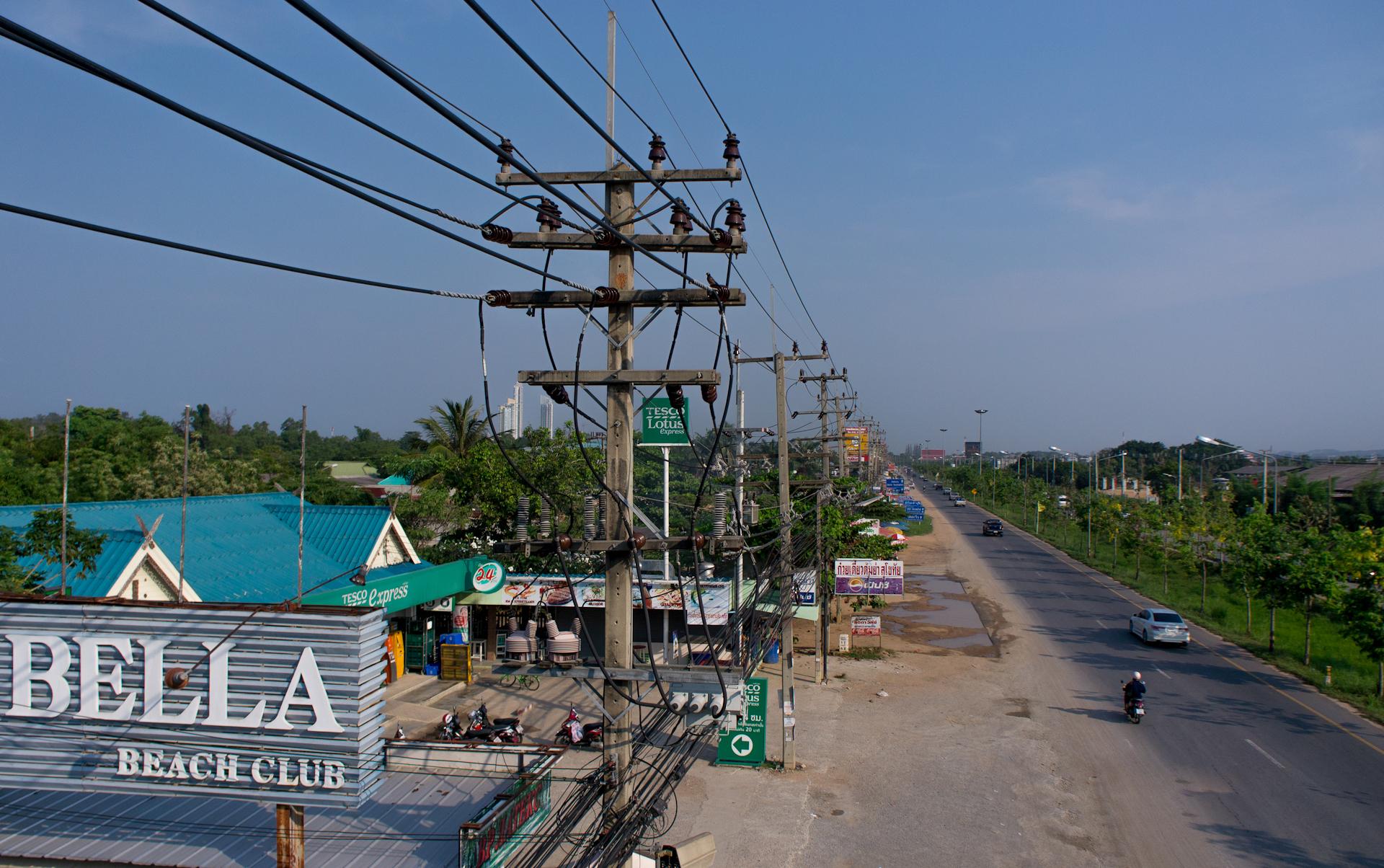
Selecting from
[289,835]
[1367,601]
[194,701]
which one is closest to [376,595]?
[194,701]

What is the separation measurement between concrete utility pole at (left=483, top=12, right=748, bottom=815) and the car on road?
78.2ft

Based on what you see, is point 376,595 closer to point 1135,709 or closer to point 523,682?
point 523,682

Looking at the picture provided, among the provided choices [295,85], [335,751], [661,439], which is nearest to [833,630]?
[661,439]

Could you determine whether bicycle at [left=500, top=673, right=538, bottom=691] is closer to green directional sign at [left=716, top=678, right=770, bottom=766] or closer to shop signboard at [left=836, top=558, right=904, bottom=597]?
green directional sign at [left=716, top=678, right=770, bottom=766]

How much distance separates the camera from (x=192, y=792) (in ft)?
24.7

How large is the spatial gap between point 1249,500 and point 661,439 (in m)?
63.2

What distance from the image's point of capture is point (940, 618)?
3366cm

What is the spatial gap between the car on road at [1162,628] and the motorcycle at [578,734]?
61.3ft

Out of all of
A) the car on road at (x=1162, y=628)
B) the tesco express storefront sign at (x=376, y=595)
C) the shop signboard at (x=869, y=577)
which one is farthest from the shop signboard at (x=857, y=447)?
the tesco express storefront sign at (x=376, y=595)

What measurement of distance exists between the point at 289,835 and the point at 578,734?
1097 centimetres

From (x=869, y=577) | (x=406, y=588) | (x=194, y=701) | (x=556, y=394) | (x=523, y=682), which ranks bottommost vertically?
(x=523, y=682)

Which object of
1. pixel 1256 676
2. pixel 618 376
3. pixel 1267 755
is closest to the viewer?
pixel 618 376

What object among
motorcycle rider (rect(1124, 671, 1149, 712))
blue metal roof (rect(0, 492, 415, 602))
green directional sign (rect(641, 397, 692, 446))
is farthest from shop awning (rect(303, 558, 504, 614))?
motorcycle rider (rect(1124, 671, 1149, 712))

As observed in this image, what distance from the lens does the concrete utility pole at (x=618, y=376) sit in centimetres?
836
